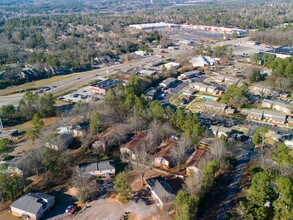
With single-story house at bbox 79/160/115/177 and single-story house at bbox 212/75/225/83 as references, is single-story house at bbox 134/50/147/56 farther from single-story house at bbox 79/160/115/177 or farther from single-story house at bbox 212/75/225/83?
single-story house at bbox 79/160/115/177

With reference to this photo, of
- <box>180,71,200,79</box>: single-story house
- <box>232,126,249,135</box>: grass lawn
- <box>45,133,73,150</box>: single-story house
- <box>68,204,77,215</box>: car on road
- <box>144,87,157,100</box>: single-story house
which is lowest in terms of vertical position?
<box>232,126,249,135</box>: grass lawn

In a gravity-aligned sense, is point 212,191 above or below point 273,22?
below

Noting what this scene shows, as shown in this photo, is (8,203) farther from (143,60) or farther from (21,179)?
(143,60)

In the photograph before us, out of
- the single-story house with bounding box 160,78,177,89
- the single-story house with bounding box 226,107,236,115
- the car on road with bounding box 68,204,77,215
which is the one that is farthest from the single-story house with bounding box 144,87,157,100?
the car on road with bounding box 68,204,77,215

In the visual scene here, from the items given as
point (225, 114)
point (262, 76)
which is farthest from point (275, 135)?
point (262, 76)

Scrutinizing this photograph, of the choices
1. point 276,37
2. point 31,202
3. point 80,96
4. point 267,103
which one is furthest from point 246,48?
point 31,202

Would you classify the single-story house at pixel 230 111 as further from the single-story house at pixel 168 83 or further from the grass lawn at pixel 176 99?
the single-story house at pixel 168 83
